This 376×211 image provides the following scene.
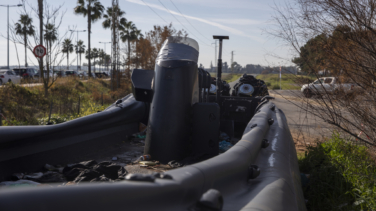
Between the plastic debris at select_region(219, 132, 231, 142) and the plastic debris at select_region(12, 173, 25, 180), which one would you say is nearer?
the plastic debris at select_region(12, 173, 25, 180)

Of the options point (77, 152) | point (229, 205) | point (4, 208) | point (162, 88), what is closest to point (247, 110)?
point (162, 88)

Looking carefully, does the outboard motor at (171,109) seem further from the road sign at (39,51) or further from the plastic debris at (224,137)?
the road sign at (39,51)

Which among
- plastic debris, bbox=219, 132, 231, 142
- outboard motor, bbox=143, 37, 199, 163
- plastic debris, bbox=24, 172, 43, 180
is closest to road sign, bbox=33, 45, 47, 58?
plastic debris, bbox=219, 132, 231, 142

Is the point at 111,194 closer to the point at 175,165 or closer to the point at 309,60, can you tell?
the point at 175,165

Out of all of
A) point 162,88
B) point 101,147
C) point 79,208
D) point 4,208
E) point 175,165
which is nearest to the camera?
point 4,208

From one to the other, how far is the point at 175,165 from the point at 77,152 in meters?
1.42

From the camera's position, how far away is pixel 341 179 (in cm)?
464

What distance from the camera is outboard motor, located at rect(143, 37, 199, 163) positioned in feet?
13.0

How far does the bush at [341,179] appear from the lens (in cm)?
412

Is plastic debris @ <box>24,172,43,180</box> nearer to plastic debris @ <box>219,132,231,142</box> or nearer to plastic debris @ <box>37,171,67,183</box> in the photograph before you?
plastic debris @ <box>37,171,67,183</box>

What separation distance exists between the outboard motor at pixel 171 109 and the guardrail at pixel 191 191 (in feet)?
4.43

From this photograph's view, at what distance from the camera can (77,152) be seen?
4.24 m

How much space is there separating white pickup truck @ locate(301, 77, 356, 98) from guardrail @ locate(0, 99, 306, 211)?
2443 millimetres

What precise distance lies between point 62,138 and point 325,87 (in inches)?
151
